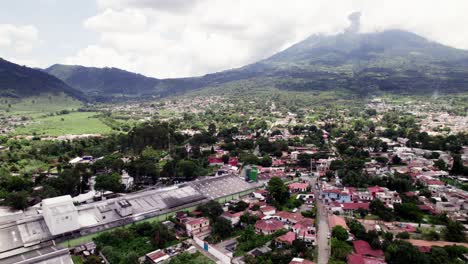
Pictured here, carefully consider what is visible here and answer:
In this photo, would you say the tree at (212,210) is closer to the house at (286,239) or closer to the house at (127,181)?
the house at (286,239)

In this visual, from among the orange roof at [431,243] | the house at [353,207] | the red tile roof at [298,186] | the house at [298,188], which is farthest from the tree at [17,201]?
the orange roof at [431,243]

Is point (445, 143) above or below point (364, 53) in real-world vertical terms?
below

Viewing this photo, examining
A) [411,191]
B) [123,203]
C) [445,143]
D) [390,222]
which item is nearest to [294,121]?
[445,143]

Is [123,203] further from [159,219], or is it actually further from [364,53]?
[364,53]

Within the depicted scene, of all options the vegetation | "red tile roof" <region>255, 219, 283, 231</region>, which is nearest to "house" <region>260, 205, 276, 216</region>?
"red tile roof" <region>255, 219, 283, 231</region>

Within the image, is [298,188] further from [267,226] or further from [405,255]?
[405,255]

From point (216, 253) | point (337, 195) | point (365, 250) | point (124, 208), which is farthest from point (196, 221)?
point (337, 195)
